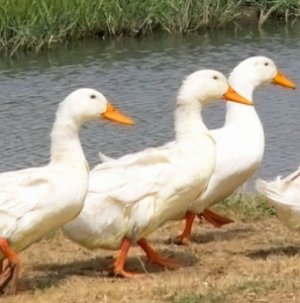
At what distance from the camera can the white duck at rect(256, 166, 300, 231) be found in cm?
812

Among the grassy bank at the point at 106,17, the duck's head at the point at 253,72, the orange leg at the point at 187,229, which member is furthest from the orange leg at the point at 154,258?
the grassy bank at the point at 106,17

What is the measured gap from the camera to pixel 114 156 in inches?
561

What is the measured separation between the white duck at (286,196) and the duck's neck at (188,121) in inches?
23.5

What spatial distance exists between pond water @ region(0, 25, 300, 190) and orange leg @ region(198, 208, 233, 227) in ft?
10.1

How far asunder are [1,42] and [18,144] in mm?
7732

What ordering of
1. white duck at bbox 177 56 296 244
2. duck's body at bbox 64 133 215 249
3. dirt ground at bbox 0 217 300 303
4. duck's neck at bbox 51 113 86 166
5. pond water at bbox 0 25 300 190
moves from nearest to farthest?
dirt ground at bbox 0 217 300 303
duck's neck at bbox 51 113 86 166
duck's body at bbox 64 133 215 249
white duck at bbox 177 56 296 244
pond water at bbox 0 25 300 190

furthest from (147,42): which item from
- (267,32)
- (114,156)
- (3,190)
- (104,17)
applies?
(3,190)

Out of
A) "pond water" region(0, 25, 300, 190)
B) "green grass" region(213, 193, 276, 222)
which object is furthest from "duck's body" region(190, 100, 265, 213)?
"pond water" region(0, 25, 300, 190)

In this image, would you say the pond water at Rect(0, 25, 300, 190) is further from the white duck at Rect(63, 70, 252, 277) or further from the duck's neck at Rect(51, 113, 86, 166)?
the duck's neck at Rect(51, 113, 86, 166)

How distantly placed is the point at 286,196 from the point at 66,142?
1634 millimetres

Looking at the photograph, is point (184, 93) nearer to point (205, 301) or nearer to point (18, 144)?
point (205, 301)

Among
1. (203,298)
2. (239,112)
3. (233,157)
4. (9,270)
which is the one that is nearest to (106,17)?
(239,112)

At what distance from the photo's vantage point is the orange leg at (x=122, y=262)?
25.9 feet

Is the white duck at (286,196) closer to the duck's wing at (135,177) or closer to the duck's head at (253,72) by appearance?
the duck's wing at (135,177)
